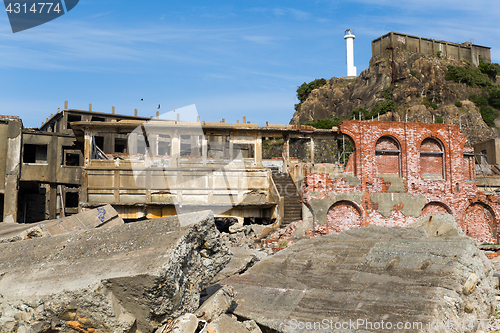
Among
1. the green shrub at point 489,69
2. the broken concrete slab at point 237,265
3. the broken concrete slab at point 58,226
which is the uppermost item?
the green shrub at point 489,69

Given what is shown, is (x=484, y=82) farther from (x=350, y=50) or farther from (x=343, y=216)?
(x=343, y=216)

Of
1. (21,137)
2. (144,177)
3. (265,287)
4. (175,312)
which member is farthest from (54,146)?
(175,312)

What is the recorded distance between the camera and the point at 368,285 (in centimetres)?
672

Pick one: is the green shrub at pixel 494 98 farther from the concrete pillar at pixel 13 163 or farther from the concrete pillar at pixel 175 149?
the concrete pillar at pixel 13 163

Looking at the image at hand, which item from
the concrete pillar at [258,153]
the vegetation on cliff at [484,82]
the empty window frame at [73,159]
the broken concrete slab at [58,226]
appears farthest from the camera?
the vegetation on cliff at [484,82]

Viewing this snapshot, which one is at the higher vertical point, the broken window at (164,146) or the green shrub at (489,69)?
the green shrub at (489,69)

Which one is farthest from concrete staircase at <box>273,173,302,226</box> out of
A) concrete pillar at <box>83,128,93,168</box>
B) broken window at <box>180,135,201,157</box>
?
broken window at <box>180,135,201,157</box>

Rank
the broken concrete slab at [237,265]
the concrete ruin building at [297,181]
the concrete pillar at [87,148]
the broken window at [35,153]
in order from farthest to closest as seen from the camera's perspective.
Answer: the broken window at [35,153] < the concrete pillar at [87,148] < the concrete ruin building at [297,181] < the broken concrete slab at [237,265]

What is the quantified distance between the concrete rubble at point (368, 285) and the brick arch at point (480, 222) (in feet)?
35.5

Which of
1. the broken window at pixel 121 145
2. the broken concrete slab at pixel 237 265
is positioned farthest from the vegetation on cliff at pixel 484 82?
the broken concrete slab at pixel 237 265

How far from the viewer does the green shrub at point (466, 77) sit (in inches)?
1930

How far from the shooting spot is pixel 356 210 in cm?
1652

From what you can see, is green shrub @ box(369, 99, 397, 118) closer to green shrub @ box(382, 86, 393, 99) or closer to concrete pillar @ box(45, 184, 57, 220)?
green shrub @ box(382, 86, 393, 99)

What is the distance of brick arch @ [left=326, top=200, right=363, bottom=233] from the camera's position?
53.1 feet
